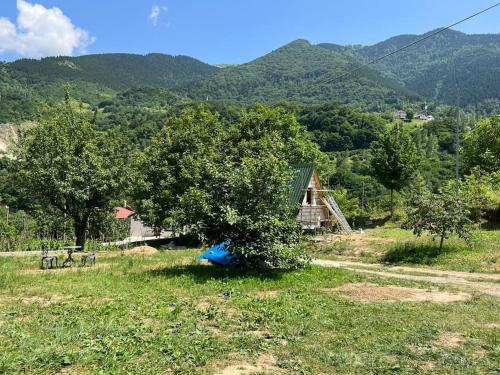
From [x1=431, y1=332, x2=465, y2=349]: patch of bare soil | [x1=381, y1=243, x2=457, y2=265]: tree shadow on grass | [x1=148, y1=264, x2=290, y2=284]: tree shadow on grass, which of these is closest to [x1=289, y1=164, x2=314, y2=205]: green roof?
[x1=381, y1=243, x2=457, y2=265]: tree shadow on grass

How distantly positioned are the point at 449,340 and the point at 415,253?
1448 cm

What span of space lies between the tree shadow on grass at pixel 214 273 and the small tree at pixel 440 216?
9170mm

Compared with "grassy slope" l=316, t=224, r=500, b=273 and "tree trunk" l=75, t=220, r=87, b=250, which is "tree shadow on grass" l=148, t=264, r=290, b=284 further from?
"tree trunk" l=75, t=220, r=87, b=250

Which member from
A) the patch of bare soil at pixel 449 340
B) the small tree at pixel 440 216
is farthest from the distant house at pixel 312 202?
the patch of bare soil at pixel 449 340

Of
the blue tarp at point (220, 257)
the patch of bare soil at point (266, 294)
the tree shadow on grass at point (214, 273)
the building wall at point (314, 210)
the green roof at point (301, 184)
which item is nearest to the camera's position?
the patch of bare soil at point (266, 294)

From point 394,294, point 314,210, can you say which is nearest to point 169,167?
point 314,210

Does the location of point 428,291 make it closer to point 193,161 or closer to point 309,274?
point 309,274

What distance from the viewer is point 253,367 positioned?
22.9 ft

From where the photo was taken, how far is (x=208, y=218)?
634 inches

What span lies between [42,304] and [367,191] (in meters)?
86.4

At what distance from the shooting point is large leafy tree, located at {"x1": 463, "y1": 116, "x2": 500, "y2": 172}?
48344 millimetres

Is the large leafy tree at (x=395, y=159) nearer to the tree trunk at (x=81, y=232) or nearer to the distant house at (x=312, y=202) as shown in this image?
the distant house at (x=312, y=202)

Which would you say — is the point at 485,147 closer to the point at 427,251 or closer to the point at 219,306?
the point at 427,251

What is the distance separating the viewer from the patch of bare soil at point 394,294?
41.4 feet
